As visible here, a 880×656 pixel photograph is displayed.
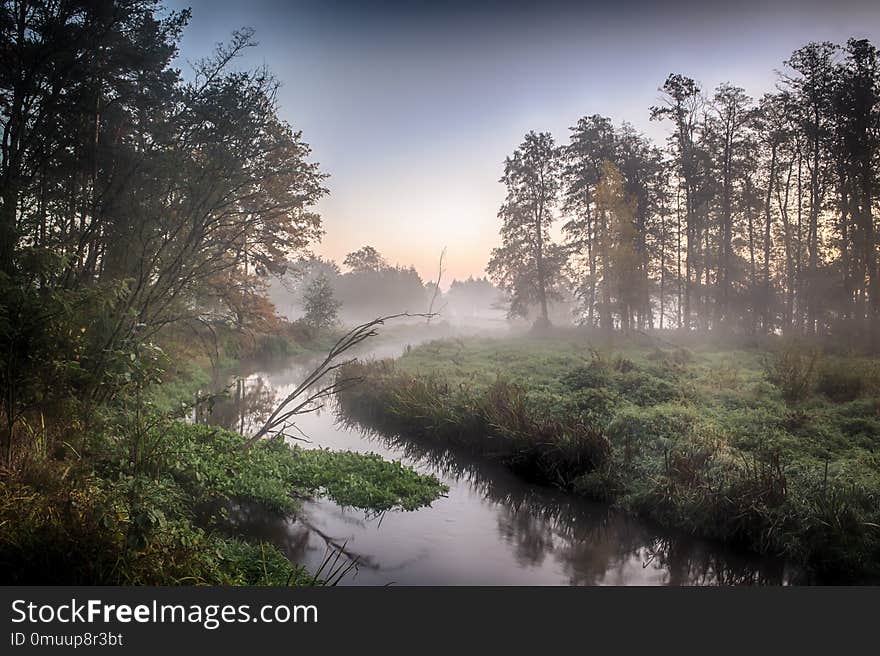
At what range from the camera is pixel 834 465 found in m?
6.37

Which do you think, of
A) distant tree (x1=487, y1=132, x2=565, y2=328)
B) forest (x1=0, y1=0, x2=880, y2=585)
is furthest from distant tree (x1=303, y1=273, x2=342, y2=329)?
distant tree (x1=487, y1=132, x2=565, y2=328)

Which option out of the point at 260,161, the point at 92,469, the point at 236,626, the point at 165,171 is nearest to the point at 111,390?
the point at 92,469

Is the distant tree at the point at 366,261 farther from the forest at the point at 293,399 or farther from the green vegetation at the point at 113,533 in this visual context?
the green vegetation at the point at 113,533

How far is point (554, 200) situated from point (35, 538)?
29350 millimetres

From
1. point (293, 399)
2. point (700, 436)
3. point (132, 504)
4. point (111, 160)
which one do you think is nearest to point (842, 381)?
point (700, 436)

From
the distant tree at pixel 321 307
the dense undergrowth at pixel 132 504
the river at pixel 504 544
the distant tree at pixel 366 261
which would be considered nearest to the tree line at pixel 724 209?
the distant tree at pixel 366 261

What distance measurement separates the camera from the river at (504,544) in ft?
16.7

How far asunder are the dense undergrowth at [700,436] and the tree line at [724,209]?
4.85 meters

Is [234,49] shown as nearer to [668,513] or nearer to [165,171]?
[165,171]

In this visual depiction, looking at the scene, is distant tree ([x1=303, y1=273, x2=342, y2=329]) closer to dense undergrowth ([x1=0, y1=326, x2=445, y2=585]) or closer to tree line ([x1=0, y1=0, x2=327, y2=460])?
tree line ([x1=0, y1=0, x2=327, y2=460])

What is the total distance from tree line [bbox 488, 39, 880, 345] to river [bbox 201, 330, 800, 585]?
432 inches

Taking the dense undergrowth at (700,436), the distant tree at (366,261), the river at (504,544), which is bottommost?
the river at (504,544)

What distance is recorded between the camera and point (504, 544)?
19.4ft

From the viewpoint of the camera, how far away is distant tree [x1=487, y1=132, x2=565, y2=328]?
95.5ft
